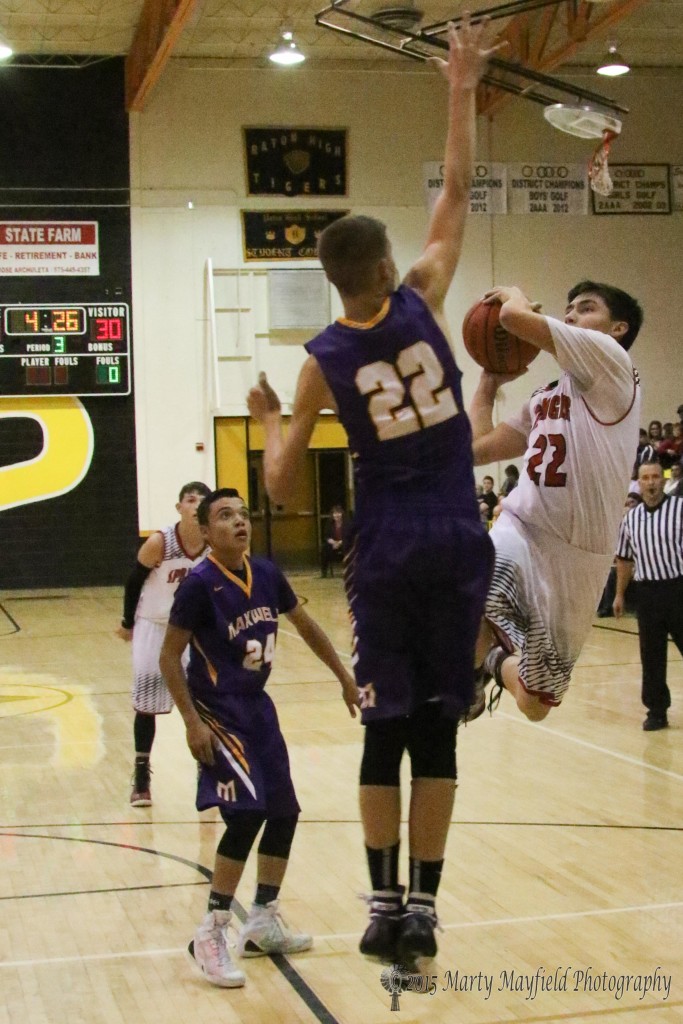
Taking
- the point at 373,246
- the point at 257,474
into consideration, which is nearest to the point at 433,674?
the point at 373,246

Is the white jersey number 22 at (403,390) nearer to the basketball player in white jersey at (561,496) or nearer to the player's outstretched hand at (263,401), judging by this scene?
the player's outstretched hand at (263,401)

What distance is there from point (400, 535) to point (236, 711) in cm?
219

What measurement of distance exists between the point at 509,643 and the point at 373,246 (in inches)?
76.7

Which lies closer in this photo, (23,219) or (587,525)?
(587,525)

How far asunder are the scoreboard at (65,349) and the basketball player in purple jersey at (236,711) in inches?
628

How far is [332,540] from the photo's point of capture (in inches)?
842

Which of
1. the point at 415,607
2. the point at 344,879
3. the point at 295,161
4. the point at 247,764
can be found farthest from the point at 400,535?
the point at 295,161

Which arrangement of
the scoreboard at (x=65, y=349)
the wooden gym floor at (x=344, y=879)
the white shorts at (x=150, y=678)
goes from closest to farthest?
the wooden gym floor at (x=344, y=879) → the white shorts at (x=150, y=678) → the scoreboard at (x=65, y=349)

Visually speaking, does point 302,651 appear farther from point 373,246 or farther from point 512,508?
point 373,246

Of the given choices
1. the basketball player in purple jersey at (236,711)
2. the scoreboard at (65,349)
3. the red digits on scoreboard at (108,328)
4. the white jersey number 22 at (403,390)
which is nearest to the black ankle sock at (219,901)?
the basketball player in purple jersey at (236,711)

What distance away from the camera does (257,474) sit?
2189 cm

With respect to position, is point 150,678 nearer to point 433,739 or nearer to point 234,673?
point 234,673

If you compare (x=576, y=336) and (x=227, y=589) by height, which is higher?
(x=576, y=336)

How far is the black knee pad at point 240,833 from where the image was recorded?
502 centimetres
